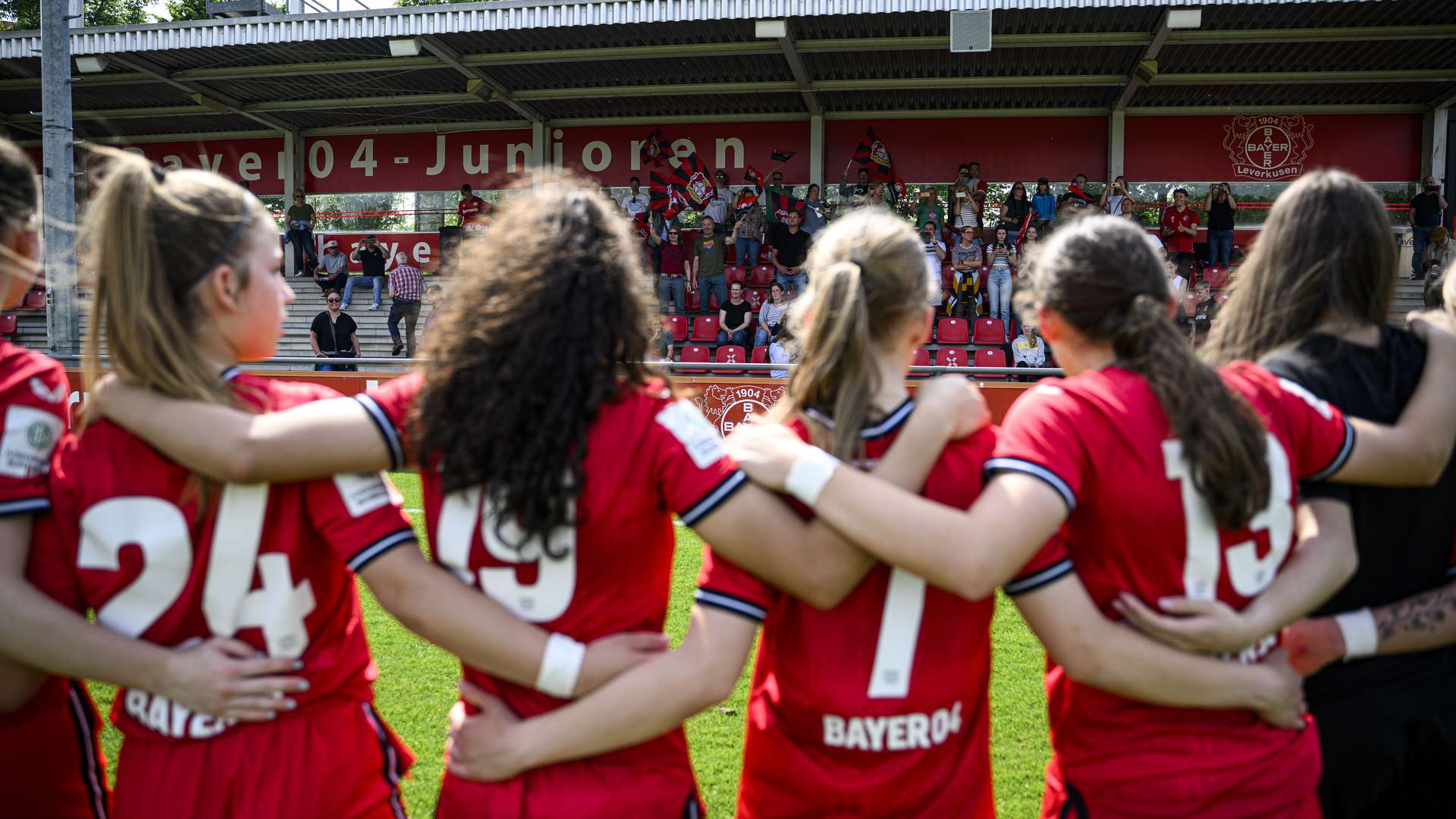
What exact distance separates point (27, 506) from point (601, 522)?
39.6 inches

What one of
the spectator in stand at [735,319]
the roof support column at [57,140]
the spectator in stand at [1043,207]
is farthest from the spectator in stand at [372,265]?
the spectator in stand at [1043,207]

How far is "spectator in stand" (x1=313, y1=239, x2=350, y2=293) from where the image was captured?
18906mm

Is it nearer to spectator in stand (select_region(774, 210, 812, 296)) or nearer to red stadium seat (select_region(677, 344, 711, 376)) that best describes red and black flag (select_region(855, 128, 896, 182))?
spectator in stand (select_region(774, 210, 812, 296))

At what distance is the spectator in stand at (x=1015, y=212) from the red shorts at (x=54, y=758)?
16.3m

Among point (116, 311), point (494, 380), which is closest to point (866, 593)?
point (494, 380)

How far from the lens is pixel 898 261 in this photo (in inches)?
68.5

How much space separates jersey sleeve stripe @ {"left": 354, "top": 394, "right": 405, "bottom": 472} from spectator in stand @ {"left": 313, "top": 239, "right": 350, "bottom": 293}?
18.7m

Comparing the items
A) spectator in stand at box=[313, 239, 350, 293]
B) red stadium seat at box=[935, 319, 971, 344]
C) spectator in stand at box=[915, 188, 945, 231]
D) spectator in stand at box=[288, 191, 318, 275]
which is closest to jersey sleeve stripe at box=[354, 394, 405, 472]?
red stadium seat at box=[935, 319, 971, 344]

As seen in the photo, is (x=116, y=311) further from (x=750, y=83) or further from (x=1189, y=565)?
(x=750, y=83)

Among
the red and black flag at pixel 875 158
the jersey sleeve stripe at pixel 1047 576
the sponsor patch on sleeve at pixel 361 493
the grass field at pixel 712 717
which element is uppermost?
the red and black flag at pixel 875 158

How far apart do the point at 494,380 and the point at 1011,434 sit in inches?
34.5

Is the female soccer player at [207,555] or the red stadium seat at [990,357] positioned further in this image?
the red stadium seat at [990,357]

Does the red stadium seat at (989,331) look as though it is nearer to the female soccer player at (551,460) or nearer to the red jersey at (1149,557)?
the red jersey at (1149,557)

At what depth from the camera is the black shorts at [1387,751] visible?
1931 millimetres
